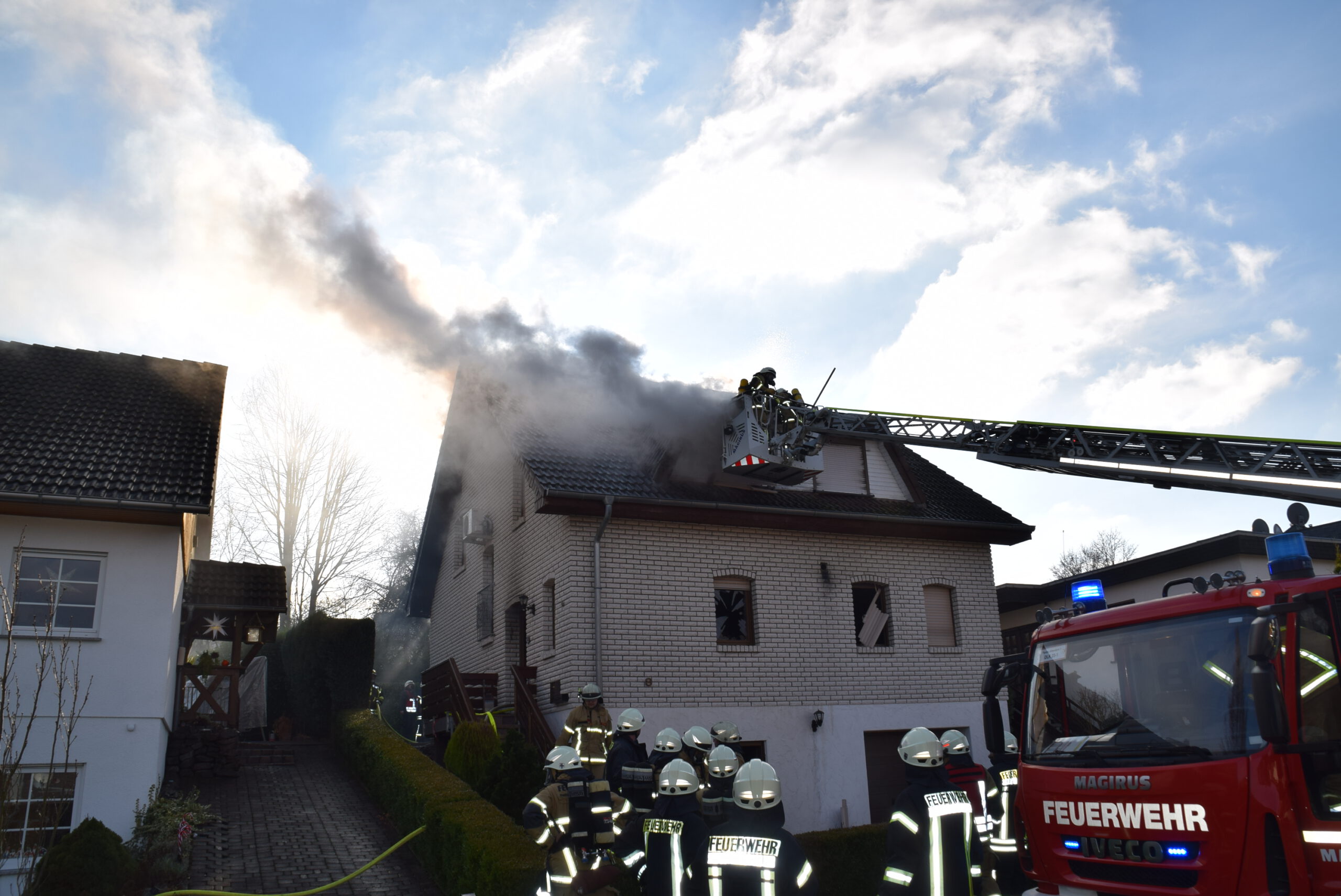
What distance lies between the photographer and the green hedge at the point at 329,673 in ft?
58.3

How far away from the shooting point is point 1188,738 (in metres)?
5.62

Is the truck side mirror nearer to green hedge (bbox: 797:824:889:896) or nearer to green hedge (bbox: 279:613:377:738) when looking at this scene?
green hedge (bbox: 797:824:889:896)

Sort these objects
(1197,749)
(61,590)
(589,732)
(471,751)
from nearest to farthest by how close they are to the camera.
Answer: (1197,749) → (589,732) → (61,590) → (471,751)

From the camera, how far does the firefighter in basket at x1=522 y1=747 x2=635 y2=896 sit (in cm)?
676

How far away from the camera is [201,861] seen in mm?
10195

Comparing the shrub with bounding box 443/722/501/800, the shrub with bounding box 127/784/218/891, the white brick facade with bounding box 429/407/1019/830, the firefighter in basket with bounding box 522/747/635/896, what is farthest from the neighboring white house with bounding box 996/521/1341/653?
the shrub with bounding box 127/784/218/891

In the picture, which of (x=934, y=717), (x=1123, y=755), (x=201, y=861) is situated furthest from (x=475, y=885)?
(x=934, y=717)

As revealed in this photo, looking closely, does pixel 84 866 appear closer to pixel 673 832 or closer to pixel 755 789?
pixel 673 832

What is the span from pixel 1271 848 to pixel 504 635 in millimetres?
12059

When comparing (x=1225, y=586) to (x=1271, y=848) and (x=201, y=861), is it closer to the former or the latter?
(x=1271, y=848)

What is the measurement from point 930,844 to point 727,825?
4.06ft

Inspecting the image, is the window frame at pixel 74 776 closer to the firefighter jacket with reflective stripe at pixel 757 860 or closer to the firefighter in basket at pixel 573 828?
the firefighter in basket at pixel 573 828

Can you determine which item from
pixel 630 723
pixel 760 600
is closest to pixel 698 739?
pixel 630 723

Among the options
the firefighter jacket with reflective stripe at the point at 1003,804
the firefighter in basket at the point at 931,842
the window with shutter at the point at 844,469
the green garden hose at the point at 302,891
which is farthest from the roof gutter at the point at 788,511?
the firefighter in basket at the point at 931,842
